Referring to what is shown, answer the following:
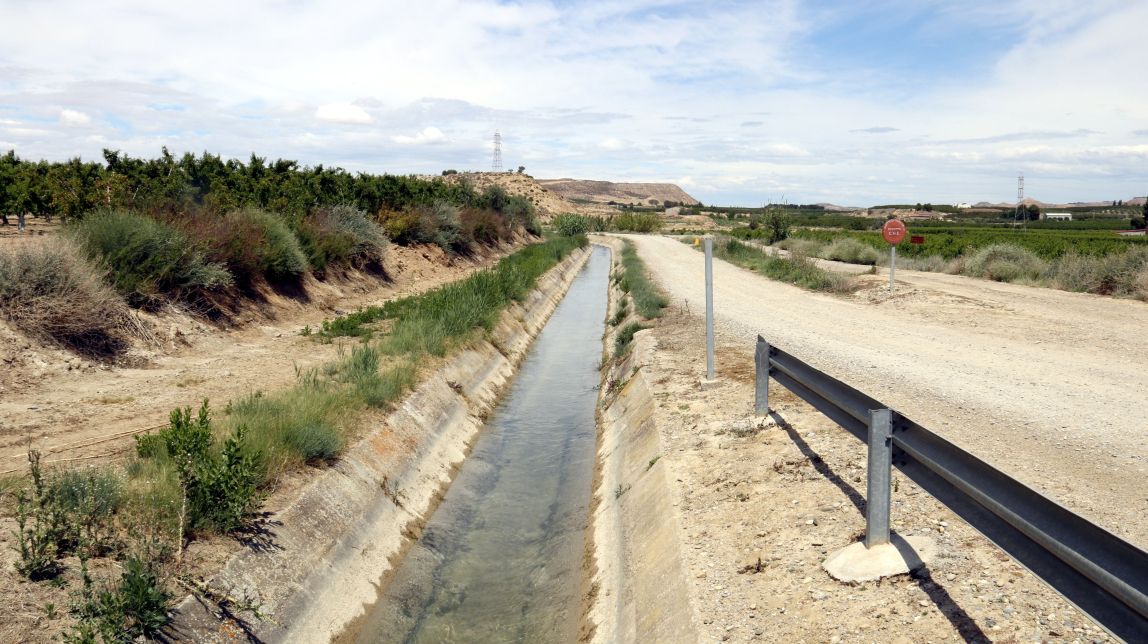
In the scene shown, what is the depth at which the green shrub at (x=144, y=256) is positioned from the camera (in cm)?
1370

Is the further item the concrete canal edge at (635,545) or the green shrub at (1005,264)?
Answer: the green shrub at (1005,264)

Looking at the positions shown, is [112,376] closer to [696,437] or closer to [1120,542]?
[696,437]

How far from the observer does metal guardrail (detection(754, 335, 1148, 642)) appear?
318cm

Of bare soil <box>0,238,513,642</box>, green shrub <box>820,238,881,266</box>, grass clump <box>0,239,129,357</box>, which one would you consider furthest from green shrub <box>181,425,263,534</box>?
green shrub <box>820,238,881,266</box>

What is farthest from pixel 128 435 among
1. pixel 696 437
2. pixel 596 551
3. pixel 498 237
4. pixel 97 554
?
pixel 498 237

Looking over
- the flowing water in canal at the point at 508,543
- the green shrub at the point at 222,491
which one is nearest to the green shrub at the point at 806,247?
the flowing water in canal at the point at 508,543

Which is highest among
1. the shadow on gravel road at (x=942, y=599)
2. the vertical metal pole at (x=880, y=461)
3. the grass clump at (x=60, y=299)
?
the grass clump at (x=60, y=299)

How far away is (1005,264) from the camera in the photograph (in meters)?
29.8

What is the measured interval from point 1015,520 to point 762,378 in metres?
Answer: 5.15

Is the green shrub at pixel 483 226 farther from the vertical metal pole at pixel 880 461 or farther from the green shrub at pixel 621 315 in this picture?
the vertical metal pole at pixel 880 461

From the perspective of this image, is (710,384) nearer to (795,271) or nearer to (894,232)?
(894,232)

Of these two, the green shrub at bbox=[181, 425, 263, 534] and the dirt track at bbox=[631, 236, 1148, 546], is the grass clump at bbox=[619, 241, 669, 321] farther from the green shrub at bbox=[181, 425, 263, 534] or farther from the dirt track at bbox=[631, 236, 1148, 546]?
the green shrub at bbox=[181, 425, 263, 534]

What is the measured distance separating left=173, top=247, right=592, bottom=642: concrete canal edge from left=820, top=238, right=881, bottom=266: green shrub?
A: 1314 inches

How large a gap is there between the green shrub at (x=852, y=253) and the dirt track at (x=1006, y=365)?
17.6 metres
